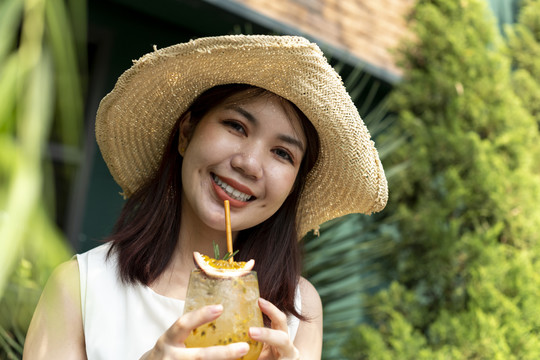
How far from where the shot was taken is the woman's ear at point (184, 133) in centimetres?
213

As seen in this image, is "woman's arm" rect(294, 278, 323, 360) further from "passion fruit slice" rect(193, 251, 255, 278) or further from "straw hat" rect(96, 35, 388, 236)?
"passion fruit slice" rect(193, 251, 255, 278)

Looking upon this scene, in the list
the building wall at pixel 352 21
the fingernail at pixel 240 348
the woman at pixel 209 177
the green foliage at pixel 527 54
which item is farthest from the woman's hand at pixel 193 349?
the green foliage at pixel 527 54

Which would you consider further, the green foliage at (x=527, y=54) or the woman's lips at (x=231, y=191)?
the green foliage at (x=527, y=54)

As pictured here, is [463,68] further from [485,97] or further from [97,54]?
[97,54]

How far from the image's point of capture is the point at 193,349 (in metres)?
1.36

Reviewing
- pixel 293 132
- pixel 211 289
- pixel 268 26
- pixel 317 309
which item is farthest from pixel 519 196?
pixel 211 289

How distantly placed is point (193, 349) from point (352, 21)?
4.56m

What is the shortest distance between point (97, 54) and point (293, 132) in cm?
271

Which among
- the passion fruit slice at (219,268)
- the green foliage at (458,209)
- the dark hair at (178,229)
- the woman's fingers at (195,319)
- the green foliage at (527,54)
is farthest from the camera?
the green foliage at (527,54)

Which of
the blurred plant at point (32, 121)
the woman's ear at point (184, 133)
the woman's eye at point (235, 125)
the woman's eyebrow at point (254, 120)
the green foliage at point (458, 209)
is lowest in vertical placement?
the green foliage at point (458, 209)

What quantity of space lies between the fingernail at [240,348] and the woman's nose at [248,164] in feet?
2.03

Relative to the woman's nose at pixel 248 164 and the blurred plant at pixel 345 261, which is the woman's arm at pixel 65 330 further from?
the blurred plant at pixel 345 261

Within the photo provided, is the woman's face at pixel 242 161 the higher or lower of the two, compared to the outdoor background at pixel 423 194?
higher

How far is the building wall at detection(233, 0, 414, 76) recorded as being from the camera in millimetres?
4816
